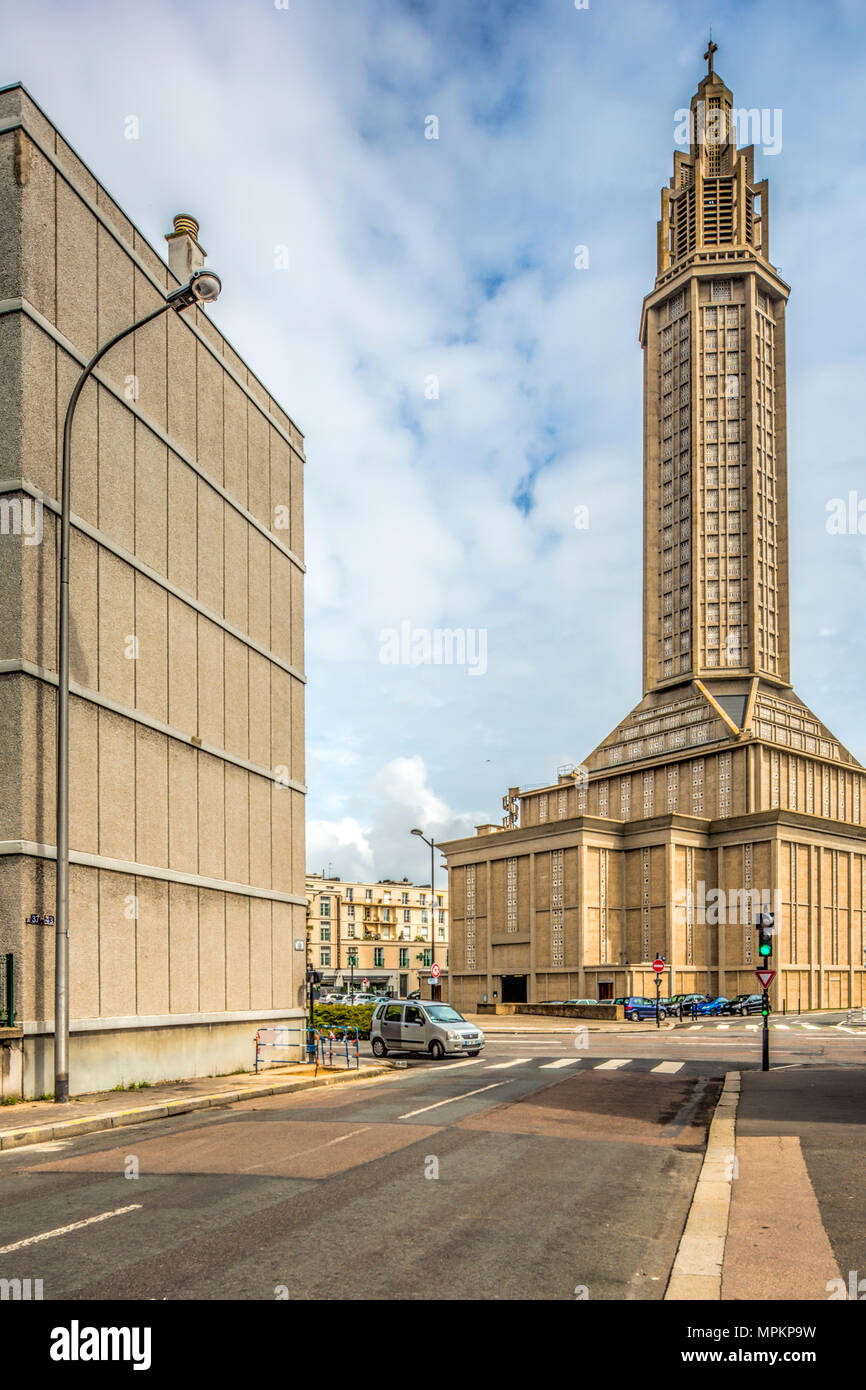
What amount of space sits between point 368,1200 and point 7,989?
29.8 ft

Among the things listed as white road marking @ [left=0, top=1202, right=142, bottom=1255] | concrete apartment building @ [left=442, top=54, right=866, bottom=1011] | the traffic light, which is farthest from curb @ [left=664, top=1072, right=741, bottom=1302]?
concrete apartment building @ [left=442, top=54, right=866, bottom=1011]

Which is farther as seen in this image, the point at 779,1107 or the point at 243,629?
the point at 243,629

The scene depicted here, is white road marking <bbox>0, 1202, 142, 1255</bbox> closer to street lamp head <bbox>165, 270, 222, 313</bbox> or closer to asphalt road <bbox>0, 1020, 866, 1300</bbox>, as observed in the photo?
asphalt road <bbox>0, 1020, 866, 1300</bbox>

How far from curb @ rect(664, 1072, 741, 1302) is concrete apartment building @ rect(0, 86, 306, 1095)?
10271mm

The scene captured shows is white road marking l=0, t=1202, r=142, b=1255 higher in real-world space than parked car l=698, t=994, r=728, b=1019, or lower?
higher

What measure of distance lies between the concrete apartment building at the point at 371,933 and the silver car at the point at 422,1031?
99.5 metres

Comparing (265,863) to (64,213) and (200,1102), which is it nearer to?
(200,1102)

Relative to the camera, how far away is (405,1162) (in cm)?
1096

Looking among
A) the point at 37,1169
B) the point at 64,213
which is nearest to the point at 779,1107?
the point at 37,1169

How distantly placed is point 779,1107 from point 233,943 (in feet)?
39.9

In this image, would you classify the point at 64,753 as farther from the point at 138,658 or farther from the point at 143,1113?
the point at 143,1113

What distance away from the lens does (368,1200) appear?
8922 millimetres

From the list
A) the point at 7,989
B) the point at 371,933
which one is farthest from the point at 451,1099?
the point at 371,933

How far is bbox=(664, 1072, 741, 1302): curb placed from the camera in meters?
6.29
